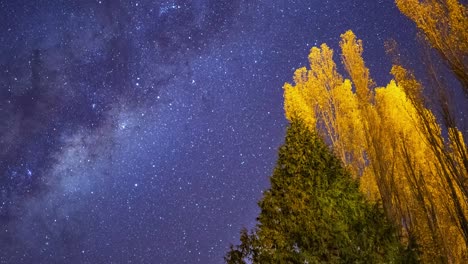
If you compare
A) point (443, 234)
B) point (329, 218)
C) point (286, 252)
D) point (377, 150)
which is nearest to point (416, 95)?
point (377, 150)

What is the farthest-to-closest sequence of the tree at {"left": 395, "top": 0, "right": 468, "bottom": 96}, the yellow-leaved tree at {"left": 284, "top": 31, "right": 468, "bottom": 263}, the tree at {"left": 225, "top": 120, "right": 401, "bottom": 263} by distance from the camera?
the yellow-leaved tree at {"left": 284, "top": 31, "right": 468, "bottom": 263} → the tree at {"left": 395, "top": 0, "right": 468, "bottom": 96} → the tree at {"left": 225, "top": 120, "right": 401, "bottom": 263}

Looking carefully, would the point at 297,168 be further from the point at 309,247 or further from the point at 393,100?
the point at 393,100

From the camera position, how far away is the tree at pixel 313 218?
6.45 metres

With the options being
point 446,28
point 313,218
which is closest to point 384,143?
point 446,28

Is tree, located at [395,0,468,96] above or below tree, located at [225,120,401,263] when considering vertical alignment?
above

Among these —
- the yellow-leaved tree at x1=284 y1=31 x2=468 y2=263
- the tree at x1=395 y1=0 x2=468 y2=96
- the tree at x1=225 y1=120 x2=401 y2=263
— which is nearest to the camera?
the tree at x1=225 y1=120 x2=401 y2=263

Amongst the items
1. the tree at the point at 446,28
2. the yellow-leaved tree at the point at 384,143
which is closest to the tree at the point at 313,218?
the tree at the point at 446,28

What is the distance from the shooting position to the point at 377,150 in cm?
1305

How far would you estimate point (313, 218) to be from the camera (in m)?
6.79

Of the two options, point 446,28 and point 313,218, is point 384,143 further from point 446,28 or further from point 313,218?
point 313,218

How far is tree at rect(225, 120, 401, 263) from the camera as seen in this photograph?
6453mm

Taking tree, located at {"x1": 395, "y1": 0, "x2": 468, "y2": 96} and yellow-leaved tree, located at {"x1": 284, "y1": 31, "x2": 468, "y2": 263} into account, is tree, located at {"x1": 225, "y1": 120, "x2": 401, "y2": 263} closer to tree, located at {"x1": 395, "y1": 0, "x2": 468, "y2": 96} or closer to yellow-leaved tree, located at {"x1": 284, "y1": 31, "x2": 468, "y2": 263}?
tree, located at {"x1": 395, "y1": 0, "x2": 468, "y2": 96}

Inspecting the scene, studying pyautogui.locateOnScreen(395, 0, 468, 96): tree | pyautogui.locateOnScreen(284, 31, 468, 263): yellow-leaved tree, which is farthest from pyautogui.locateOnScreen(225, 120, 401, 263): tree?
pyautogui.locateOnScreen(284, 31, 468, 263): yellow-leaved tree

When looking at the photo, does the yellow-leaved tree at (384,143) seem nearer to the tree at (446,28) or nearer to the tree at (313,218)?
the tree at (446,28)
